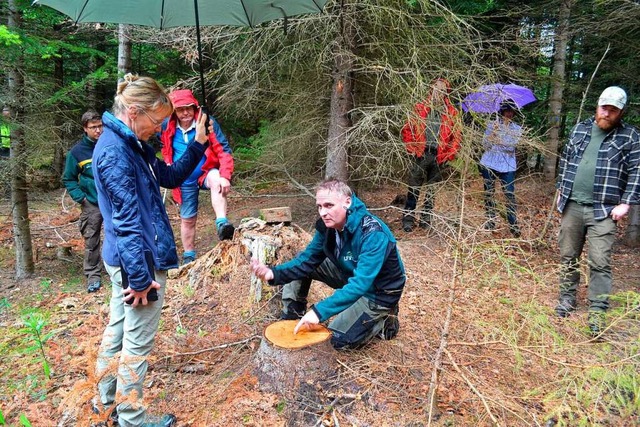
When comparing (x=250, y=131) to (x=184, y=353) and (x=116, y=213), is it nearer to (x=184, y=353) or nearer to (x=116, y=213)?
(x=184, y=353)

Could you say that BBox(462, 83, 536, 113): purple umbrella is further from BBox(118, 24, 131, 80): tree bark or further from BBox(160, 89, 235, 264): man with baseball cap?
BBox(118, 24, 131, 80): tree bark

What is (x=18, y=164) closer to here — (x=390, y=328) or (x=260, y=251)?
(x=260, y=251)

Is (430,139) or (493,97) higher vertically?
(493,97)

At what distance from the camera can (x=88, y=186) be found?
525cm

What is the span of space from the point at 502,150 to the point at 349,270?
134 inches

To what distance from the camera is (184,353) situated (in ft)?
11.0

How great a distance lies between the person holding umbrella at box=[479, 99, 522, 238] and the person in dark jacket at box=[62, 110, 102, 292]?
4.78 meters

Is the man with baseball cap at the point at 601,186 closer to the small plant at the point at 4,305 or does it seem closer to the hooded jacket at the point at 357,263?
the hooded jacket at the point at 357,263

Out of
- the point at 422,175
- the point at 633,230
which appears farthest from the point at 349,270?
the point at 633,230

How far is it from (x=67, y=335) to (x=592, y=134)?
212 inches

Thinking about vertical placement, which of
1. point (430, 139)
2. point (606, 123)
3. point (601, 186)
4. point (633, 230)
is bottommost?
point (633, 230)

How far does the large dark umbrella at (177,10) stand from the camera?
11.4 feet

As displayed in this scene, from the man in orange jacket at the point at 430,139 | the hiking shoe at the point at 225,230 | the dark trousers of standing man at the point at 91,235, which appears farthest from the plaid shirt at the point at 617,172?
the dark trousers of standing man at the point at 91,235

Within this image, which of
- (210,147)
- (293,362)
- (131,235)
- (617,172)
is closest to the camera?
(131,235)
